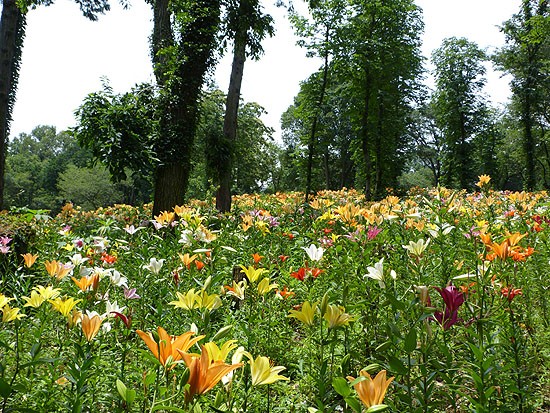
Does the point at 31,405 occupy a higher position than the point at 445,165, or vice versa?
the point at 445,165

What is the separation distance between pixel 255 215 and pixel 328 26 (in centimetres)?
1063

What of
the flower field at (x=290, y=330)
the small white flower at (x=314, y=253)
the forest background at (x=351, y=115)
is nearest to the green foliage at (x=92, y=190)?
the forest background at (x=351, y=115)

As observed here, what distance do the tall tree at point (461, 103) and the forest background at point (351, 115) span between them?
0.07m

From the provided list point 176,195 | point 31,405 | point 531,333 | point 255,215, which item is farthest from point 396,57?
point 31,405

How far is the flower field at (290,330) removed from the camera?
1000mm

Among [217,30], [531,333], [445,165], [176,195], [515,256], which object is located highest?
[445,165]

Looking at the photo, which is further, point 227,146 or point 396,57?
point 396,57

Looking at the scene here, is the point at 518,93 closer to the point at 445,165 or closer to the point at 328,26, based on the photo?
the point at 445,165

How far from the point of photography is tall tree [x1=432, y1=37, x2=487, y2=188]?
960 inches

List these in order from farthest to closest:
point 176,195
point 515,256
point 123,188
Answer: point 123,188
point 176,195
point 515,256

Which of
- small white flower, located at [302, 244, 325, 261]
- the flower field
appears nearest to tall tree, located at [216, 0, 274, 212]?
the flower field

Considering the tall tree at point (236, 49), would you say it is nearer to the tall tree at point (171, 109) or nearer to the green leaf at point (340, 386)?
the tall tree at point (171, 109)

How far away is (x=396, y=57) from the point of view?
1658 cm

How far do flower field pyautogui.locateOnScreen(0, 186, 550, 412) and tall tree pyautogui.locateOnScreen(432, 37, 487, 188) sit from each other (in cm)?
2272
